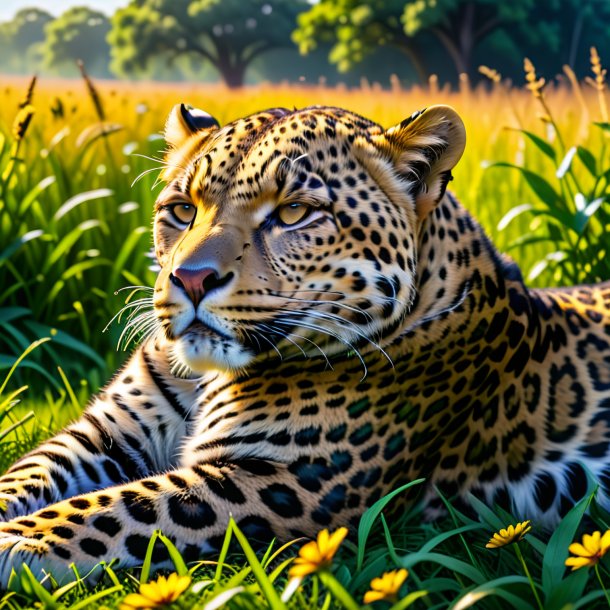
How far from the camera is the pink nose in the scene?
11.4 feet

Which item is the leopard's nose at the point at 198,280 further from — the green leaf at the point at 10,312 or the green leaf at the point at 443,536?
the green leaf at the point at 10,312

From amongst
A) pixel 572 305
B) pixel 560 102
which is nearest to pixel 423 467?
pixel 572 305

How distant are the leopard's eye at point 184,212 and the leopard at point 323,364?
0.01 meters

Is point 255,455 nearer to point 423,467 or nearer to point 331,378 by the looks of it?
point 331,378

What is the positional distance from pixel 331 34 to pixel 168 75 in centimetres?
2068

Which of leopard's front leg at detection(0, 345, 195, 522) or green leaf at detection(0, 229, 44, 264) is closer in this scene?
leopard's front leg at detection(0, 345, 195, 522)

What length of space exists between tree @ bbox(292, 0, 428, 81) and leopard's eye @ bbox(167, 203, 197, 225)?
150ft

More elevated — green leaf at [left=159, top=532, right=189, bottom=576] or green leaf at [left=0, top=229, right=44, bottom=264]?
green leaf at [left=0, top=229, right=44, bottom=264]

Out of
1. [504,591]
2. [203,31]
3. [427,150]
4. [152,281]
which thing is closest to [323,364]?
[427,150]

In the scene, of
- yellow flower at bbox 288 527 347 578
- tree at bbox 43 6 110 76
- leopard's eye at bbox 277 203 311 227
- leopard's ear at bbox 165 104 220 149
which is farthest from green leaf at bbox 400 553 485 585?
tree at bbox 43 6 110 76

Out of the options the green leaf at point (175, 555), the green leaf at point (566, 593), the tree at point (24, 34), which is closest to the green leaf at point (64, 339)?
the green leaf at point (175, 555)

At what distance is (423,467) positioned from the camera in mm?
4062

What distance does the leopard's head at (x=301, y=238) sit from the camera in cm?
361

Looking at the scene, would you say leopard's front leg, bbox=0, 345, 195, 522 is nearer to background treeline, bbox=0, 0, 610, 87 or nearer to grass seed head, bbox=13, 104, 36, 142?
grass seed head, bbox=13, 104, 36, 142
